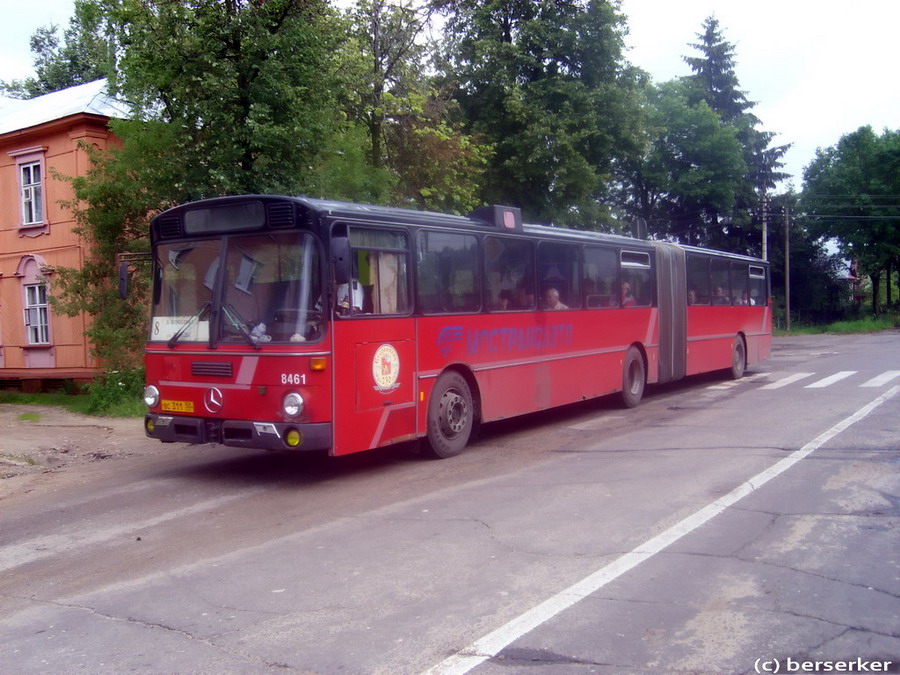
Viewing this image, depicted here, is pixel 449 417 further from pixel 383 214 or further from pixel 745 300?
pixel 745 300

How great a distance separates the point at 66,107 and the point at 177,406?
1490 cm

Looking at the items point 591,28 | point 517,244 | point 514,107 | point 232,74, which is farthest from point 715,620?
point 591,28

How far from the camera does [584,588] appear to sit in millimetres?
5441

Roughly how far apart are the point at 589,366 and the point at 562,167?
14280mm

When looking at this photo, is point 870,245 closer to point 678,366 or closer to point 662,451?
point 678,366

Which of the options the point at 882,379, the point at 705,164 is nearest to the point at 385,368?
the point at 882,379

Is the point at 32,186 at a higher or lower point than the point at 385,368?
higher

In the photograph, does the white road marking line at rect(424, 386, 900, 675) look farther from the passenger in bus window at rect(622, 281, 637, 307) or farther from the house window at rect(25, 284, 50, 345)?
the house window at rect(25, 284, 50, 345)

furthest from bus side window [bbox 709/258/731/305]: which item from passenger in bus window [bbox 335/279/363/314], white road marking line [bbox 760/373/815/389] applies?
passenger in bus window [bbox 335/279/363/314]

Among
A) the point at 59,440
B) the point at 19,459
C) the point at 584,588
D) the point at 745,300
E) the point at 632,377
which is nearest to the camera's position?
the point at 584,588

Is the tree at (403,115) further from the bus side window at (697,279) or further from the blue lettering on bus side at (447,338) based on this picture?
the blue lettering on bus side at (447,338)

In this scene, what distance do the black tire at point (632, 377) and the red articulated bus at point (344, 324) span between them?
2.50 meters

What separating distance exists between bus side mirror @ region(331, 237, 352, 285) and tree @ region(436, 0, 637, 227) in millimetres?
18851

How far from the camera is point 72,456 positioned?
1200cm
